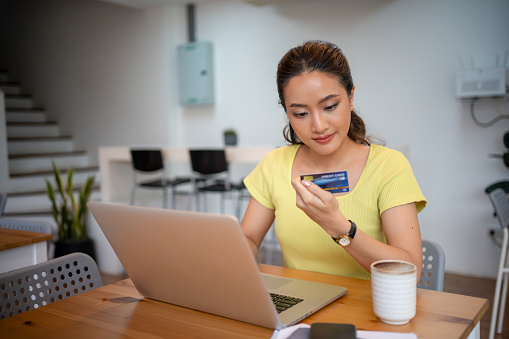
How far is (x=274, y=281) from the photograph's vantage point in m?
1.17

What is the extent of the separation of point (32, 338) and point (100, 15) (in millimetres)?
6013

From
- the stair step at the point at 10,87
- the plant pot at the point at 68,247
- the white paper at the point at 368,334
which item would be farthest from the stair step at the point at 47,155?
the white paper at the point at 368,334

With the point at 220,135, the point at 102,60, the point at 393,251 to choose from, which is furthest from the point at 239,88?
the point at 393,251

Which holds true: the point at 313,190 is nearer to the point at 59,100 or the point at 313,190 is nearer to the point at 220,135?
the point at 220,135

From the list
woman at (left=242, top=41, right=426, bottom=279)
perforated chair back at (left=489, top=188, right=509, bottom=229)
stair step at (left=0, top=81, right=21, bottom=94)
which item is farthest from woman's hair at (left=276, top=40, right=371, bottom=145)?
stair step at (left=0, top=81, right=21, bottom=94)


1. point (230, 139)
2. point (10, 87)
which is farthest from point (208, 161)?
point (10, 87)

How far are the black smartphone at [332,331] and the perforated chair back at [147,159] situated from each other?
387 cm

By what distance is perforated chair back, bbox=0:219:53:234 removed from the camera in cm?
208

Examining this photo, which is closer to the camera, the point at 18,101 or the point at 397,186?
the point at 397,186

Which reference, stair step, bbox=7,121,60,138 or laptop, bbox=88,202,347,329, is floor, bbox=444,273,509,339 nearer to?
laptop, bbox=88,202,347,329

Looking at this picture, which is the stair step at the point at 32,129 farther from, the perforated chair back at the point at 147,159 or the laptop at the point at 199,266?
the laptop at the point at 199,266

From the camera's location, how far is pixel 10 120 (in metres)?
6.61

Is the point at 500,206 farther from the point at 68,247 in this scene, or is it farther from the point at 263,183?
the point at 68,247

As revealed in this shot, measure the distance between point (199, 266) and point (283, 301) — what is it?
0.22 metres
